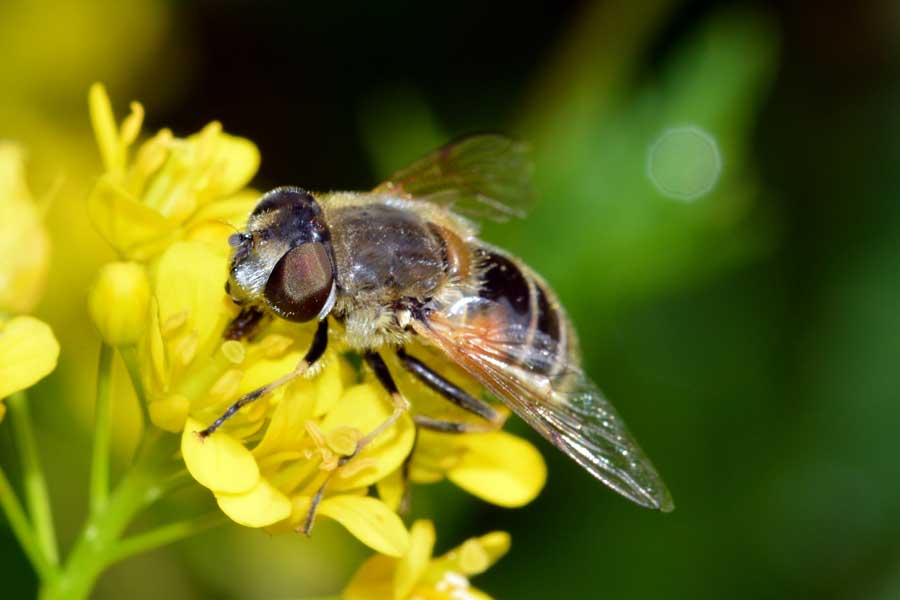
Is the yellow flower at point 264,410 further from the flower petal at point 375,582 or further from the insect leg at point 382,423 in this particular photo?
the flower petal at point 375,582

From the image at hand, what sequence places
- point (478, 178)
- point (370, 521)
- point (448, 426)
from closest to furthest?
1. point (370, 521)
2. point (448, 426)
3. point (478, 178)

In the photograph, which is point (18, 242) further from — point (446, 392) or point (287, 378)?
point (446, 392)

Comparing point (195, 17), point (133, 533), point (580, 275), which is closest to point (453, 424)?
point (580, 275)

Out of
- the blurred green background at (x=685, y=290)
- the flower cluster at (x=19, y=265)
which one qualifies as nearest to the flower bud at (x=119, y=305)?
the flower cluster at (x=19, y=265)

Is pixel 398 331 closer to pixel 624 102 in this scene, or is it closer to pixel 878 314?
pixel 624 102

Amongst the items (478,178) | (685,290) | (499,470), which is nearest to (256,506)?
(499,470)

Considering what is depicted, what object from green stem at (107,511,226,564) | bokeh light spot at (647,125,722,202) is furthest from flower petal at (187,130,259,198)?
bokeh light spot at (647,125,722,202)

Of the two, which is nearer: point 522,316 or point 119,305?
point 119,305

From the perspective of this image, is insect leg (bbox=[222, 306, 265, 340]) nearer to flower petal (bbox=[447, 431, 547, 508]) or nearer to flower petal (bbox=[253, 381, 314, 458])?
flower petal (bbox=[253, 381, 314, 458])
